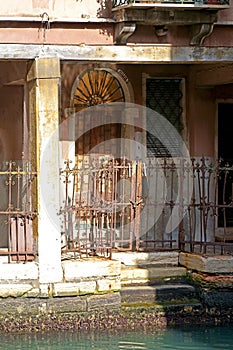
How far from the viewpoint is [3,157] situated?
18016 millimetres

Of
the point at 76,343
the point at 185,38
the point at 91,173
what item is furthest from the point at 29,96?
the point at 76,343

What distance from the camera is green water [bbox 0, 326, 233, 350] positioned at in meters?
13.2

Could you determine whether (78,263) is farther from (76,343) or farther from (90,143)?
(90,143)

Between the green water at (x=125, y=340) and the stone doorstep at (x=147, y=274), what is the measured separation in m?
1.19

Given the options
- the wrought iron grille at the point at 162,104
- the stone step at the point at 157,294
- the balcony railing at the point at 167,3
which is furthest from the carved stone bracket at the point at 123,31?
the stone step at the point at 157,294

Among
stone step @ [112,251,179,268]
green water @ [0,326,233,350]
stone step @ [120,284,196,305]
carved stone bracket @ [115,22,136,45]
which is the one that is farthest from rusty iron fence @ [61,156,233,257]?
carved stone bracket @ [115,22,136,45]

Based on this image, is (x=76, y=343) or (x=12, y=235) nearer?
(x=76, y=343)

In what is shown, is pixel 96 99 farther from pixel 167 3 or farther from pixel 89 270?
pixel 89 270

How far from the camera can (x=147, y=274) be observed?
15.0 metres

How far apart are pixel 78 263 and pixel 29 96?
2.62 metres

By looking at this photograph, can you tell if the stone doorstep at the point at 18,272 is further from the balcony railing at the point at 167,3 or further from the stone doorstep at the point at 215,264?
the balcony railing at the point at 167,3

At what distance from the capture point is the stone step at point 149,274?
588 inches

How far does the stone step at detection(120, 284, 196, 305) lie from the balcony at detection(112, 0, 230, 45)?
12.1 ft

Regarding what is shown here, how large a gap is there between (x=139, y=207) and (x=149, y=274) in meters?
1.06
